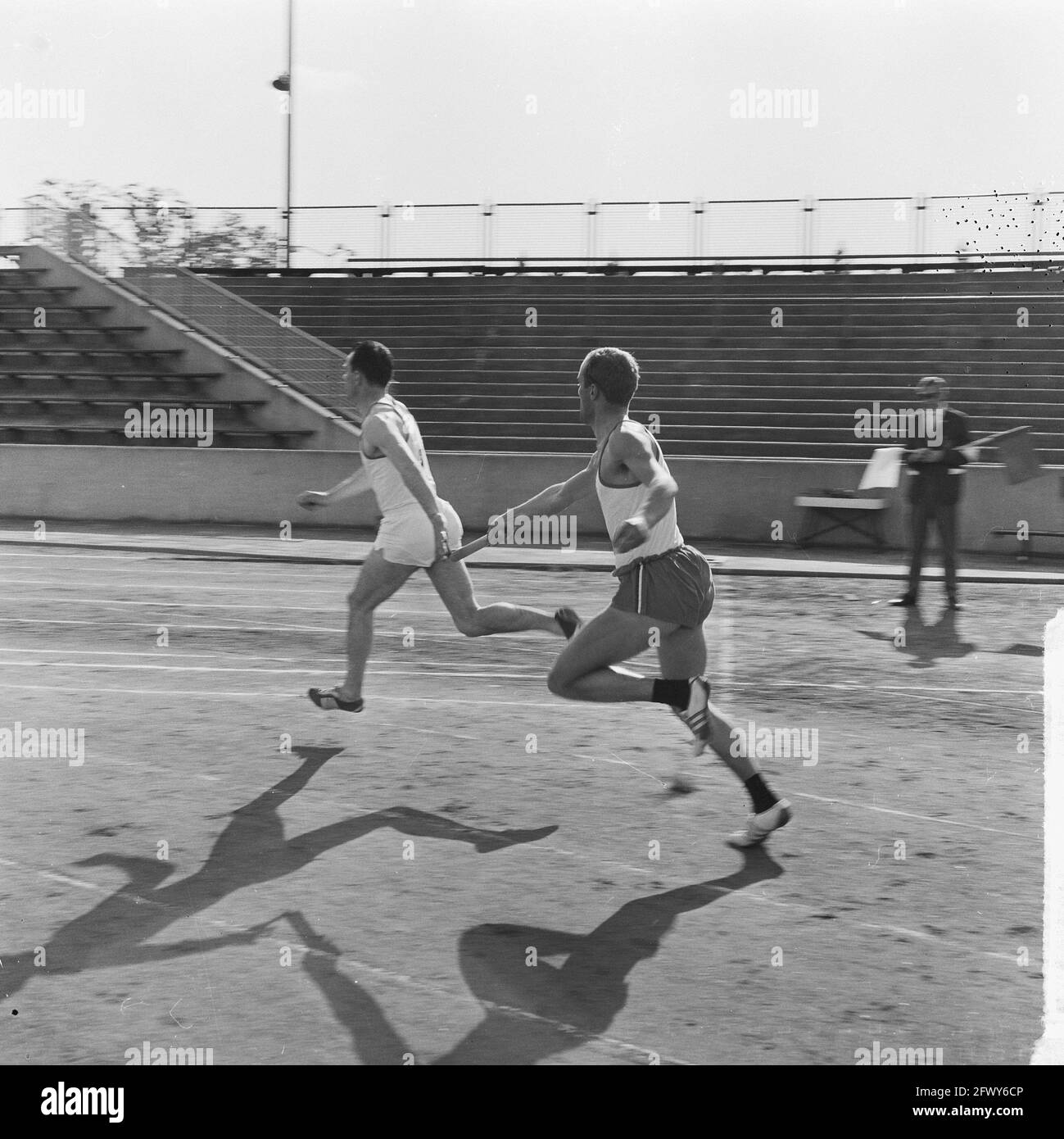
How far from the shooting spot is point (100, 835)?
567 centimetres

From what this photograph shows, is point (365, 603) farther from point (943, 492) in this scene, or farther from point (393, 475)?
point (943, 492)

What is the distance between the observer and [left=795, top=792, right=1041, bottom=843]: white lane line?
5766mm

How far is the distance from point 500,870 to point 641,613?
42.7 inches

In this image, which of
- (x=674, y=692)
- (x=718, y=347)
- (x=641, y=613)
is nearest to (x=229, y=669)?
(x=641, y=613)

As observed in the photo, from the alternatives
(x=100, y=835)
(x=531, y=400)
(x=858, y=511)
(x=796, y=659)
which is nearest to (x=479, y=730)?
(x=100, y=835)

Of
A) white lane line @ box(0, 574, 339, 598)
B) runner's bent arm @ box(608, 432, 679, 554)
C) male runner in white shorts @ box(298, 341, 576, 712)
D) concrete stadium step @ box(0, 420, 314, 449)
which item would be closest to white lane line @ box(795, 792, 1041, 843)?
male runner in white shorts @ box(298, 341, 576, 712)

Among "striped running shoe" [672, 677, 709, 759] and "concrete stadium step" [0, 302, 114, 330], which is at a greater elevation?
"concrete stadium step" [0, 302, 114, 330]

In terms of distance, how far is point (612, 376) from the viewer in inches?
219

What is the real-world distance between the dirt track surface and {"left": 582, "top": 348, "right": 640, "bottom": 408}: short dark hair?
5.62 feet

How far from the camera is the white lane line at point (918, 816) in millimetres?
5766

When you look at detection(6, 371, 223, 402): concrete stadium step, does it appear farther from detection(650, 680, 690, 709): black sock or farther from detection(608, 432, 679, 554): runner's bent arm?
detection(650, 680, 690, 709): black sock

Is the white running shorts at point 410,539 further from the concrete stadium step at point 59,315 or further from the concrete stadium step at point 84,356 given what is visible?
the concrete stadium step at point 59,315

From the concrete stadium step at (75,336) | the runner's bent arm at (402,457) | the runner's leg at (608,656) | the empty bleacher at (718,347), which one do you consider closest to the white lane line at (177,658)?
the runner's bent arm at (402,457)
